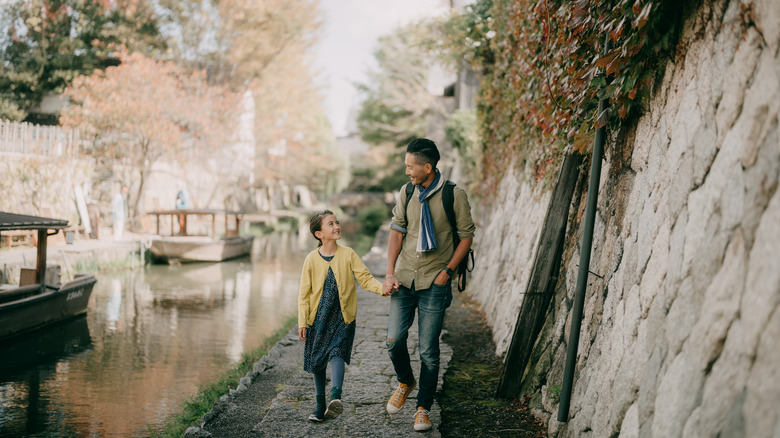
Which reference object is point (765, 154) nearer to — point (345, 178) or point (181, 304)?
point (181, 304)

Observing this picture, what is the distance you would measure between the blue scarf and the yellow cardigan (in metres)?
0.47

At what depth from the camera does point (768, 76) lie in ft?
7.07

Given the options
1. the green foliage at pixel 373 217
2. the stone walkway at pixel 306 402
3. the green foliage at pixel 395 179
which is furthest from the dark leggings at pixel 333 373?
the green foliage at pixel 373 217

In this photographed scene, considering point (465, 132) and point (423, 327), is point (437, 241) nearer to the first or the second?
point (423, 327)

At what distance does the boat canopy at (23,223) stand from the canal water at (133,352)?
1705 millimetres

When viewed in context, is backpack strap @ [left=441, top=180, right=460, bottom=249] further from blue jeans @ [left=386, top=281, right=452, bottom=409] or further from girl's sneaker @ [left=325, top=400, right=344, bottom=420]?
girl's sneaker @ [left=325, top=400, right=344, bottom=420]

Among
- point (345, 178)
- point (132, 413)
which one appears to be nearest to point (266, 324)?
point (132, 413)

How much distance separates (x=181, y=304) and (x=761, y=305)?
11.2 metres

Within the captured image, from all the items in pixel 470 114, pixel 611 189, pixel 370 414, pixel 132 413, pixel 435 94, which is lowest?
pixel 132 413

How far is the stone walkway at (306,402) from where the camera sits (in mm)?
4172

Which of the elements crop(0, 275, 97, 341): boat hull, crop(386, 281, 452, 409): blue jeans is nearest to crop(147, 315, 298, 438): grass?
crop(386, 281, 452, 409): blue jeans

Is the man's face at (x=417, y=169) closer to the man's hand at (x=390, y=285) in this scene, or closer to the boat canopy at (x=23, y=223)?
the man's hand at (x=390, y=285)

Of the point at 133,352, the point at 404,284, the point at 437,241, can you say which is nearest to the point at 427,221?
the point at 437,241

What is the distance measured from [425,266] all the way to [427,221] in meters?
0.31
